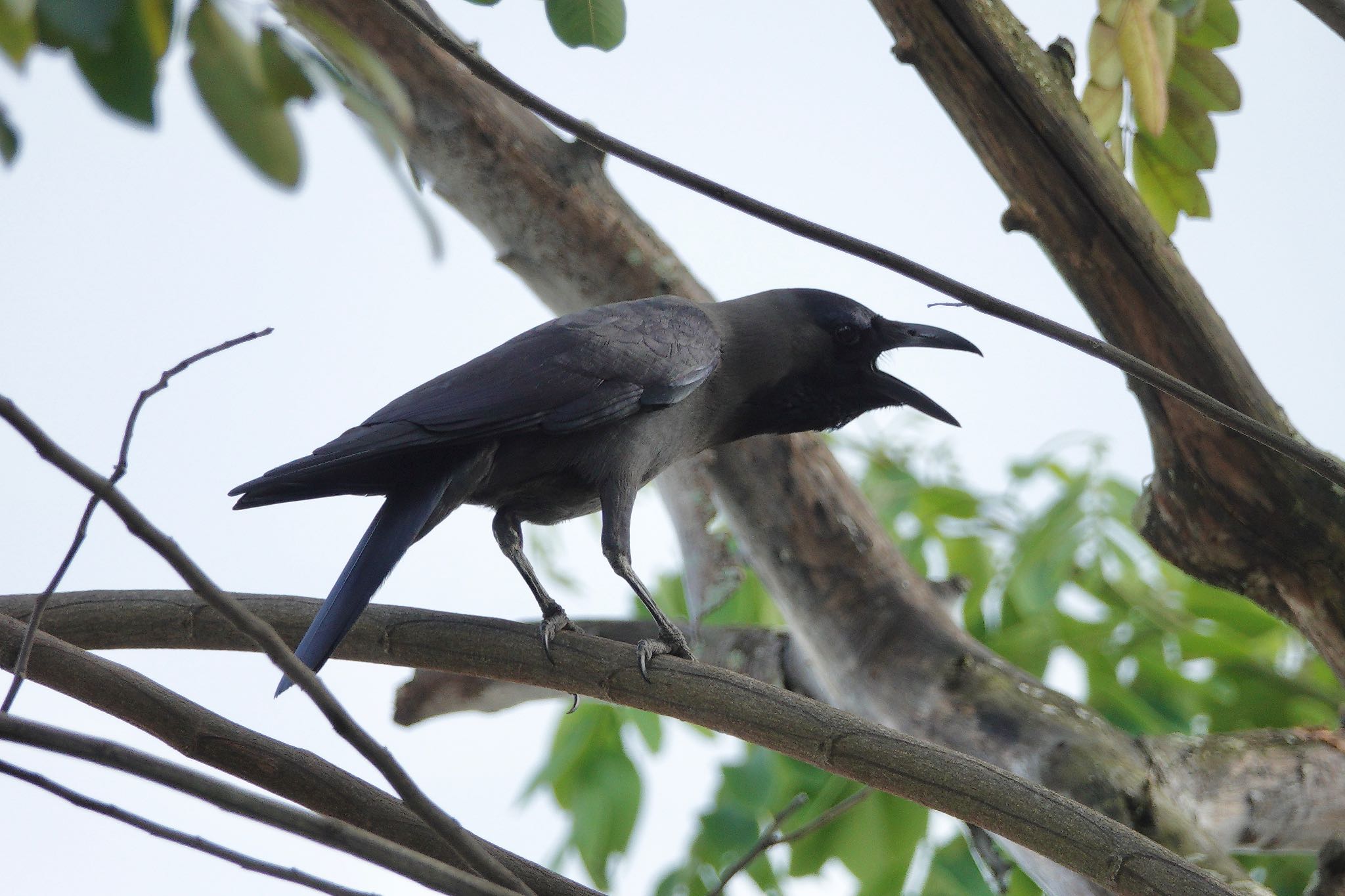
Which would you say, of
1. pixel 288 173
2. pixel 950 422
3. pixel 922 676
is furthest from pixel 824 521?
pixel 288 173

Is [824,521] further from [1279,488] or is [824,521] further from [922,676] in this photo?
[1279,488]

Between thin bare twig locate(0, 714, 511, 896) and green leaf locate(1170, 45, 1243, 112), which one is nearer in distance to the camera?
thin bare twig locate(0, 714, 511, 896)

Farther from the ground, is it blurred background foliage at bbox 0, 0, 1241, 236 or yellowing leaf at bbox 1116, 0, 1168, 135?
yellowing leaf at bbox 1116, 0, 1168, 135

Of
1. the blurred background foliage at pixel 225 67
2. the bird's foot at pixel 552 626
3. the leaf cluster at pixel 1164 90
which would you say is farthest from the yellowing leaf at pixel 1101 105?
the blurred background foliage at pixel 225 67

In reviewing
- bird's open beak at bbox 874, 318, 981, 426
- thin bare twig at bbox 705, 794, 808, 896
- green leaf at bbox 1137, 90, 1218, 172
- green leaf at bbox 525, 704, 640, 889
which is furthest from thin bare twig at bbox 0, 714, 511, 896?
green leaf at bbox 525, 704, 640, 889

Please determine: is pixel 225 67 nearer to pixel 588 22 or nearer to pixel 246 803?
pixel 246 803

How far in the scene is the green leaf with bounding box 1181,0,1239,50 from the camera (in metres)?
3.05

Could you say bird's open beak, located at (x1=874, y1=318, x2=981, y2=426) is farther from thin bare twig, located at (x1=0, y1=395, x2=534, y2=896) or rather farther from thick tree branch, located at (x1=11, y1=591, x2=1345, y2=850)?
thin bare twig, located at (x1=0, y1=395, x2=534, y2=896)

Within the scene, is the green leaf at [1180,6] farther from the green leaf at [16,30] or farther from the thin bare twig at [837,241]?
the green leaf at [16,30]

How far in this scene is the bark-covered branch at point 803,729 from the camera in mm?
1890

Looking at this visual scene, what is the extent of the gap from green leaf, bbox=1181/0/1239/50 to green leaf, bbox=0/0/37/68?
9.31ft

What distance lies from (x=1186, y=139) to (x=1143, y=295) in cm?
54

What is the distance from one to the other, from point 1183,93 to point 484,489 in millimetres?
2156

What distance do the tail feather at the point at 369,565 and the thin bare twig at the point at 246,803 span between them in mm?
999
